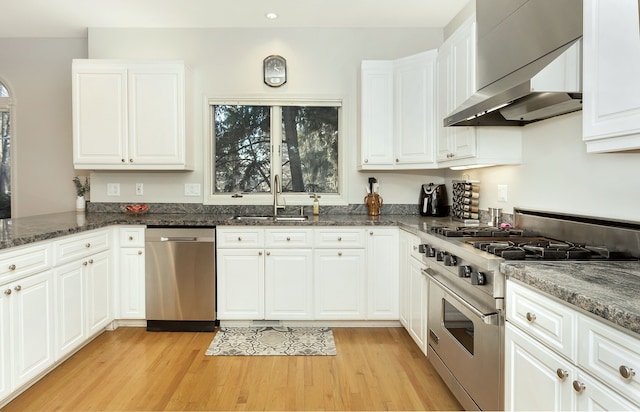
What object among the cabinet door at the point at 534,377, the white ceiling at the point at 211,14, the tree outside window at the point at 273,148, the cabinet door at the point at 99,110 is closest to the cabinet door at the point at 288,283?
the tree outside window at the point at 273,148

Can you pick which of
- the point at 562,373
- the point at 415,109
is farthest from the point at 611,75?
the point at 415,109

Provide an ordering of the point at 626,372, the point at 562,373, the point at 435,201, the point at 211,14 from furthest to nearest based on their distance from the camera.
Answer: the point at 435,201
the point at 211,14
the point at 562,373
the point at 626,372

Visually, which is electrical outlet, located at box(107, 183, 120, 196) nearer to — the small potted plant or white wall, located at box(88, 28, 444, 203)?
white wall, located at box(88, 28, 444, 203)

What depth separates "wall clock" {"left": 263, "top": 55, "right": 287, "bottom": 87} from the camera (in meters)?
3.82

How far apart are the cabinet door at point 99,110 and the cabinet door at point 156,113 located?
88mm

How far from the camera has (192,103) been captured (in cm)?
383

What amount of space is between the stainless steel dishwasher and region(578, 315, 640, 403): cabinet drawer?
2.68 meters

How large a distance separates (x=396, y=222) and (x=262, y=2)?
2.14 metres

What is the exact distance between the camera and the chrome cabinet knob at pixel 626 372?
95 cm

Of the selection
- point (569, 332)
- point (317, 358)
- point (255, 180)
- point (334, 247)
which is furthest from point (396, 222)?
point (569, 332)

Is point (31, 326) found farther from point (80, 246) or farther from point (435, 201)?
point (435, 201)

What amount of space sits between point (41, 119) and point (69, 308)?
2413mm

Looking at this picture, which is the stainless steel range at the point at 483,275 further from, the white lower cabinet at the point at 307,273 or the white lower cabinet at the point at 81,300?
the white lower cabinet at the point at 81,300

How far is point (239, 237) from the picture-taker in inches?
129
